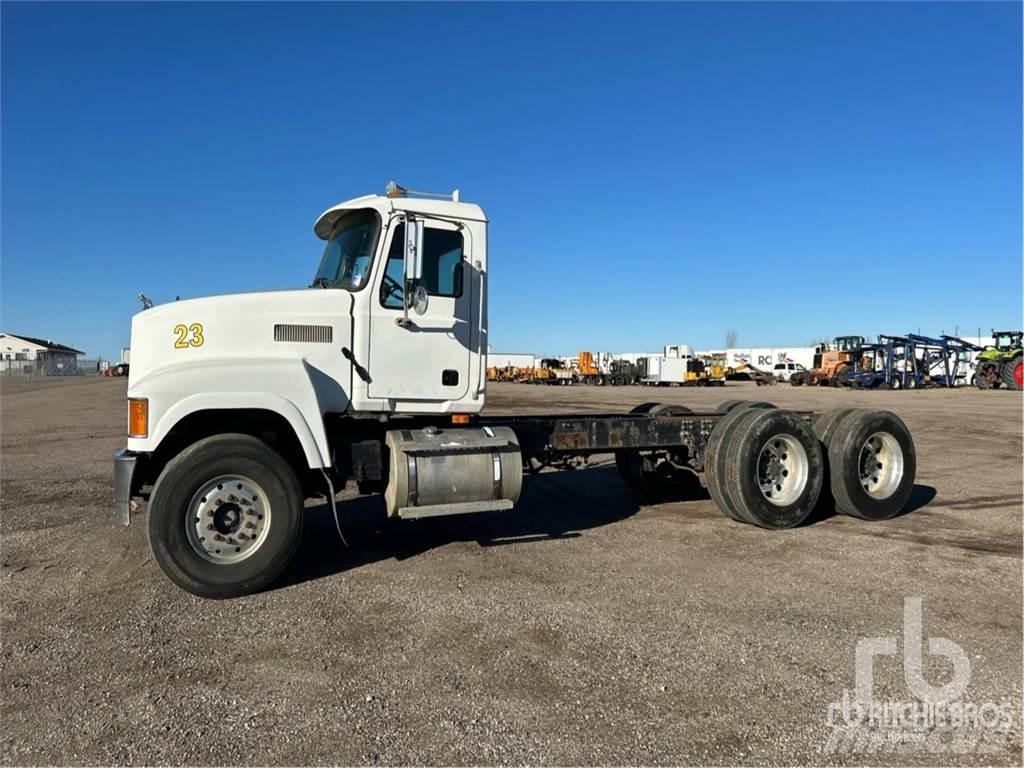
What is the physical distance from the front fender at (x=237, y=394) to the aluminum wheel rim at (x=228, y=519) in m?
0.49

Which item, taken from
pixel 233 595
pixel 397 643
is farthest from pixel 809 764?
pixel 233 595

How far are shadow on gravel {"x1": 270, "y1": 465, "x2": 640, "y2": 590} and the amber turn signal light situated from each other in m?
1.49

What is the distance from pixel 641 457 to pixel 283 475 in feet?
15.6

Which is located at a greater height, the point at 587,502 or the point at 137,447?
the point at 137,447

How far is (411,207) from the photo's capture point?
19.0 ft

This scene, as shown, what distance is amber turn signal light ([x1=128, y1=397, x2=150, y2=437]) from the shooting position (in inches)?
188

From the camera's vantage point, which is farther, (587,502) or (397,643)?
(587,502)

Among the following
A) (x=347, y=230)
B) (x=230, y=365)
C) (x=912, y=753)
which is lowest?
(x=912, y=753)

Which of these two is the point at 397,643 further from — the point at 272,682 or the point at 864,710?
the point at 864,710

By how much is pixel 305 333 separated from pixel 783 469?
5017mm

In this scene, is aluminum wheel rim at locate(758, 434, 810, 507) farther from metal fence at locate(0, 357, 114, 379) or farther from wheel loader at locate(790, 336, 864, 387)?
metal fence at locate(0, 357, 114, 379)

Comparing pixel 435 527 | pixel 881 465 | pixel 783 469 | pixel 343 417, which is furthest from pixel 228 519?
pixel 881 465

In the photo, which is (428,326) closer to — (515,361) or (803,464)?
(803,464)

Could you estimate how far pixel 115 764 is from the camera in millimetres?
2795
